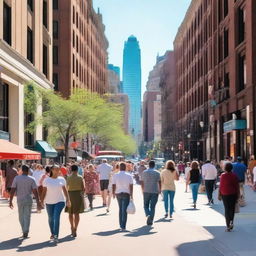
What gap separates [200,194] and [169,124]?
90.5 m

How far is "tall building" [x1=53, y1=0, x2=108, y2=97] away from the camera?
7044 centimetres

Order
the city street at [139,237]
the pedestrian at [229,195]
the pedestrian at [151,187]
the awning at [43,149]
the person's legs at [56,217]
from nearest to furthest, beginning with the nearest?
1. the city street at [139,237]
2. the person's legs at [56,217]
3. the pedestrian at [229,195]
4. the pedestrian at [151,187]
5. the awning at [43,149]

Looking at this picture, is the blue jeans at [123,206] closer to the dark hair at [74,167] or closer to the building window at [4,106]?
the dark hair at [74,167]

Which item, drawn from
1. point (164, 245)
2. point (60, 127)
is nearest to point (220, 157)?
point (60, 127)

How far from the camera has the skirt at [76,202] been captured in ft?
42.9

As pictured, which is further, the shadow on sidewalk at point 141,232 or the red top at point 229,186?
the red top at point 229,186

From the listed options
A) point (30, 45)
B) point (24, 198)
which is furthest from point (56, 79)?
point (24, 198)

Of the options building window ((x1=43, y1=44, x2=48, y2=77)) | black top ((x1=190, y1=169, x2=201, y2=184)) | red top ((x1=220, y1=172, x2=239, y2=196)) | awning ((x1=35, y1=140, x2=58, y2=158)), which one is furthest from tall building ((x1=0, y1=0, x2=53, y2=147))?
red top ((x1=220, y1=172, x2=239, y2=196))

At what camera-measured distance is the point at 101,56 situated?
373 ft

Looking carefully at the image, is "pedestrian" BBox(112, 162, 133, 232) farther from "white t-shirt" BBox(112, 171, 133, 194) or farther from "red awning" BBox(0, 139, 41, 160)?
"red awning" BBox(0, 139, 41, 160)

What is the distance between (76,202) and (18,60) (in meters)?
20.6

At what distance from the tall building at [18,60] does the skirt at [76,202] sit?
16.2 metres

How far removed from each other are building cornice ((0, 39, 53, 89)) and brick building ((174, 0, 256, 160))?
15.0 m

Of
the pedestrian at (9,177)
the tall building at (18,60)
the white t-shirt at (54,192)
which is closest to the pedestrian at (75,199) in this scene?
the white t-shirt at (54,192)
